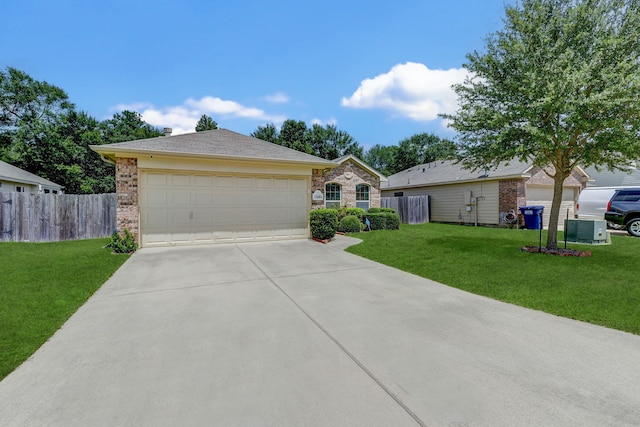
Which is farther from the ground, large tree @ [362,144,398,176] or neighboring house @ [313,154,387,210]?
large tree @ [362,144,398,176]

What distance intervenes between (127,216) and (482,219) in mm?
16321

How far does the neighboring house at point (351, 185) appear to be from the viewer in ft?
53.3

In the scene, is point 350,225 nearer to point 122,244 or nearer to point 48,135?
point 122,244

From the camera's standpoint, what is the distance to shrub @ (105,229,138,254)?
8086 millimetres

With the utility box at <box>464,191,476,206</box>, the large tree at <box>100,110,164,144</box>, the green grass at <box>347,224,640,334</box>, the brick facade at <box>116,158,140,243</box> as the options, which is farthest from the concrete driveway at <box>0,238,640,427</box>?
the large tree at <box>100,110,164,144</box>

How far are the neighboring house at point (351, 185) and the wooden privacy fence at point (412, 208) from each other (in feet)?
5.83

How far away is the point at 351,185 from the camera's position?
16.6 m

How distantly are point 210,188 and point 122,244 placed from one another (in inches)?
115

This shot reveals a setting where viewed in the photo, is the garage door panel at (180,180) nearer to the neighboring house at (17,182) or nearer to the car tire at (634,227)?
the neighboring house at (17,182)

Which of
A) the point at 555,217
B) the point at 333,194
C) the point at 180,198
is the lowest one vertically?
the point at 555,217

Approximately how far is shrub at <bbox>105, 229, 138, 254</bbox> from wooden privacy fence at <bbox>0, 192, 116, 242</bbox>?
3.93m

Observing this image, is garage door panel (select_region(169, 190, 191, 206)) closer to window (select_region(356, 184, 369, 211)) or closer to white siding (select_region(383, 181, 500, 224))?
window (select_region(356, 184, 369, 211))

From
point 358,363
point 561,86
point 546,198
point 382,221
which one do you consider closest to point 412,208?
point 382,221

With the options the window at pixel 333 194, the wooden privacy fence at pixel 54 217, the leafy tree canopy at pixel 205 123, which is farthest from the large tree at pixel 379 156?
the wooden privacy fence at pixel 54 217
